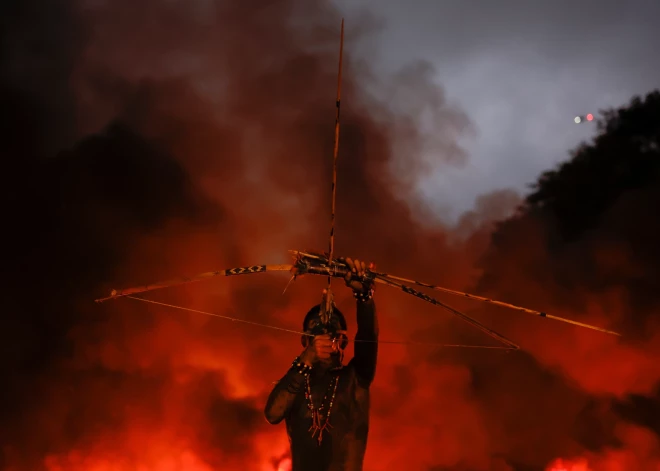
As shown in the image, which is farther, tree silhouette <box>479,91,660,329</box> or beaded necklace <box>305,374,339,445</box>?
tree silhouette <box>479,91,660,329</box>

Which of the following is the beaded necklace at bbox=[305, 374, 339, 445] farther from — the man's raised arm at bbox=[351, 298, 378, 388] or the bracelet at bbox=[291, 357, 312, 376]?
the man's raised arm at bbox=[351, 298, 378, 388]

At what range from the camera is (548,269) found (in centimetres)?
956

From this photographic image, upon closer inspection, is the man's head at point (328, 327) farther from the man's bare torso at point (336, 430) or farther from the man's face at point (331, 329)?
the man's bare torso at point (336, 430)

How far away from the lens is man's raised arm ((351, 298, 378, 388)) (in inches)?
174

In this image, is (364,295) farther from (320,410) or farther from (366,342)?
(320,410)

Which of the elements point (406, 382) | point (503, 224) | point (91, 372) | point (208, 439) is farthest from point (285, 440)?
point (503, 224)

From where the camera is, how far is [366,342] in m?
4.51

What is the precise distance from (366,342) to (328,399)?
1.90ft

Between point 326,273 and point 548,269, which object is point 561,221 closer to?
point 548,269

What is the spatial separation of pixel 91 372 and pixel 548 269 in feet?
24.2

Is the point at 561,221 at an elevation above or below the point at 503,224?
above

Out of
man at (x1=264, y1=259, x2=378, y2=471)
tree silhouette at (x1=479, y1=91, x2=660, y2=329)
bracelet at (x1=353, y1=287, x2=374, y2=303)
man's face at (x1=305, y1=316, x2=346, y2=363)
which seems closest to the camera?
bracelet at (x1=353, y1=287, x2=374, y2=303)

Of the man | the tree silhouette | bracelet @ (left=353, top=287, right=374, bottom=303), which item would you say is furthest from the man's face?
the tree silhouette

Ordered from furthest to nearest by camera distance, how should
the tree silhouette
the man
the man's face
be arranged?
the tree silhouette → the man's face → the man
